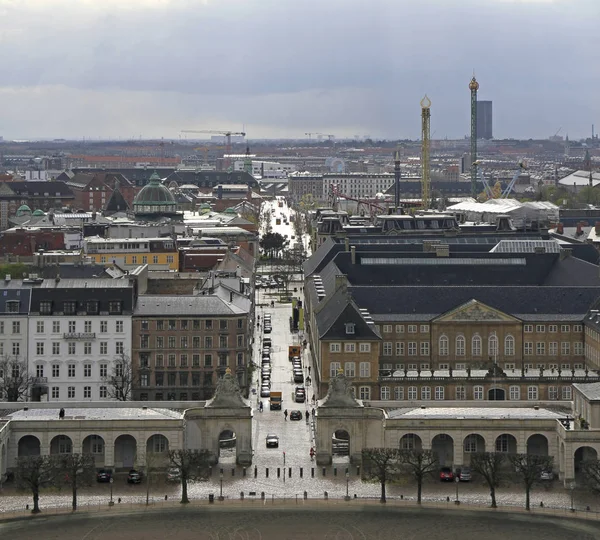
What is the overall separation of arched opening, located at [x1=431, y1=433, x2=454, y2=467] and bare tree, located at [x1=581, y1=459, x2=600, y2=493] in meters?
6.56

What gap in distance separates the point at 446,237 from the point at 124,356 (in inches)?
2278

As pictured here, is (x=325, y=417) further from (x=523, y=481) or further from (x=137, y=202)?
(x=137, y=202)

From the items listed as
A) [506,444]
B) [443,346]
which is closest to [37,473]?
[506,444]

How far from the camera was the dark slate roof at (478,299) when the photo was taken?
93.6 metres

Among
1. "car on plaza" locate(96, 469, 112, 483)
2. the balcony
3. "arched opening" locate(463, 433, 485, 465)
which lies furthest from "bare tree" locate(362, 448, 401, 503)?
the balcony

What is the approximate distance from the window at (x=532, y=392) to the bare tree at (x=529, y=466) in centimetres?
1551

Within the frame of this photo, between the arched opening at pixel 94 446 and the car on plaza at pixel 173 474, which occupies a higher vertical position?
the arched opening at pixel 94 446

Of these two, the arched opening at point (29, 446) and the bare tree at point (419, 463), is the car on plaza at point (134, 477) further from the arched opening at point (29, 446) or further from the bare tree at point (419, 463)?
the bare tree at point (419, 463)

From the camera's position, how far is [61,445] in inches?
2793

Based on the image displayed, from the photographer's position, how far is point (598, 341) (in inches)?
3509

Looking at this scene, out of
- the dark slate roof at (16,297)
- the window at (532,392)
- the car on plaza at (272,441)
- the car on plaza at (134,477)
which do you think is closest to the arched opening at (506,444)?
the car on plaza at (272,441)

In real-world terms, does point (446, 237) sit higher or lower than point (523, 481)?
higher

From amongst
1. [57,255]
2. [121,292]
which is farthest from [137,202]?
[121,292]

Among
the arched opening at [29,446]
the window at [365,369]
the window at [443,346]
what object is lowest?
the arched opening at [29,446]
